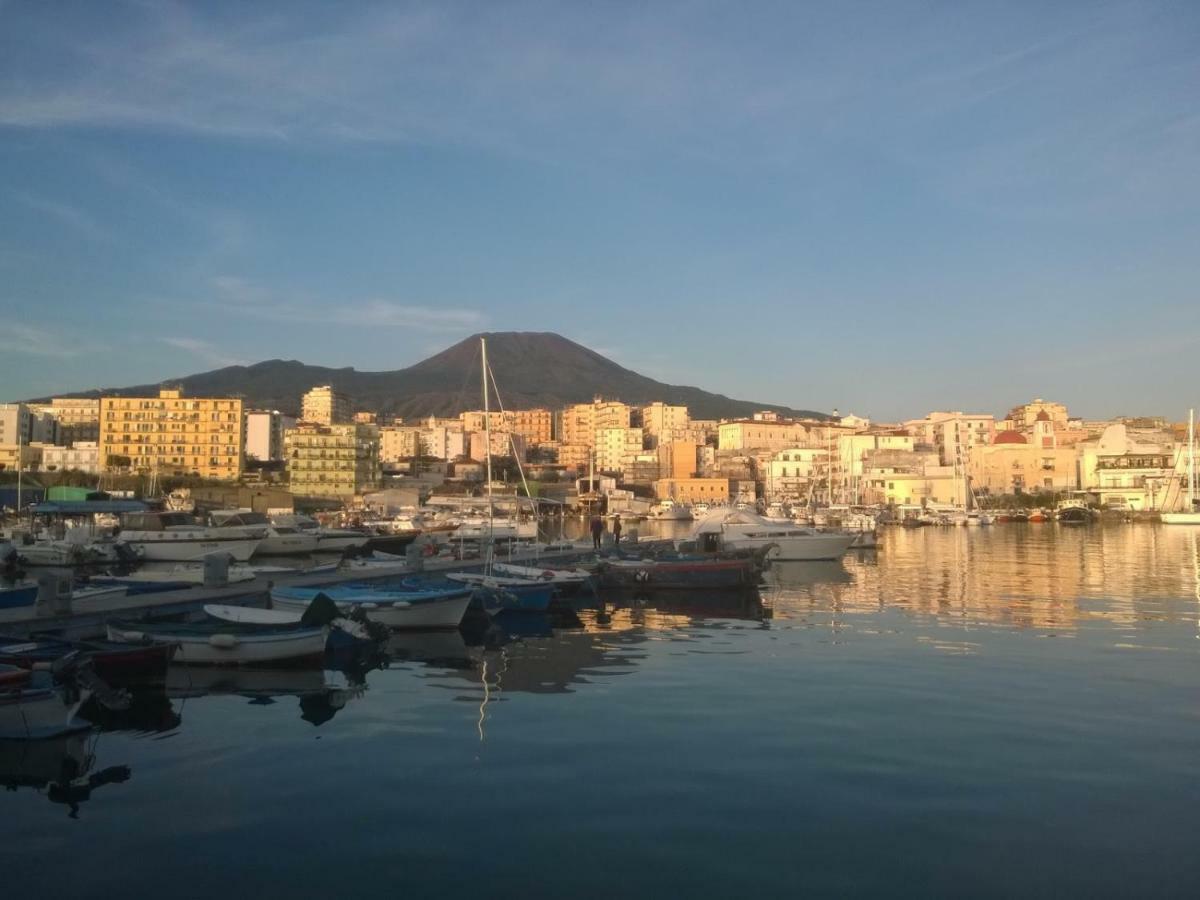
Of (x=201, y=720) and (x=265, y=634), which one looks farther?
(x=265, y=634)

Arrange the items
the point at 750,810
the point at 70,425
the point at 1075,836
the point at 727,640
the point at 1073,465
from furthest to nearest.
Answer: the point at 70,425, the point at 1073,465, the point at 727,640, the point at 750,810, the point at 1075,836

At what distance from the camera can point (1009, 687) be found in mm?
14383

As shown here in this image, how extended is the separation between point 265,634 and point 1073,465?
116325 mm

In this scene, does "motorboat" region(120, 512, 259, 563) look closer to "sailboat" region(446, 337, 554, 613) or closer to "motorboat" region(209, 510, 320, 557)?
"motorboat" region(209, 510, 320, 557)

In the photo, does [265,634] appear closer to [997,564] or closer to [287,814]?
[287,814]

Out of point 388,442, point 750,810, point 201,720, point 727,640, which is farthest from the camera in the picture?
point 388,442

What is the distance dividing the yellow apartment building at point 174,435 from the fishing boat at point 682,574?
90.0m

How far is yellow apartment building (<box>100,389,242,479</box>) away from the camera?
109875 mm

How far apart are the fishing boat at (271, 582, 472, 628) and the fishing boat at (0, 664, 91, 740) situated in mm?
8564

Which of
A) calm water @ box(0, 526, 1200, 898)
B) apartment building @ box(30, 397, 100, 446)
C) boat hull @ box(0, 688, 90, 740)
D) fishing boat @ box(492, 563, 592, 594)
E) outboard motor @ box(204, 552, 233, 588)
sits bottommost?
calm water @ box(0, 526, 1200, 898)

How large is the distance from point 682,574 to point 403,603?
Answer: 34.8ft

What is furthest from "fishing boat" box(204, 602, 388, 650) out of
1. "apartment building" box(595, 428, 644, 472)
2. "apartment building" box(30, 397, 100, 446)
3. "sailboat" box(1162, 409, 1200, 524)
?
"apartment building" box(30, 397, 100, 446)

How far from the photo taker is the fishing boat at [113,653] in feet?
45.8

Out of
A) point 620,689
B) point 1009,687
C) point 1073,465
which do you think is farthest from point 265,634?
point 1073,465
